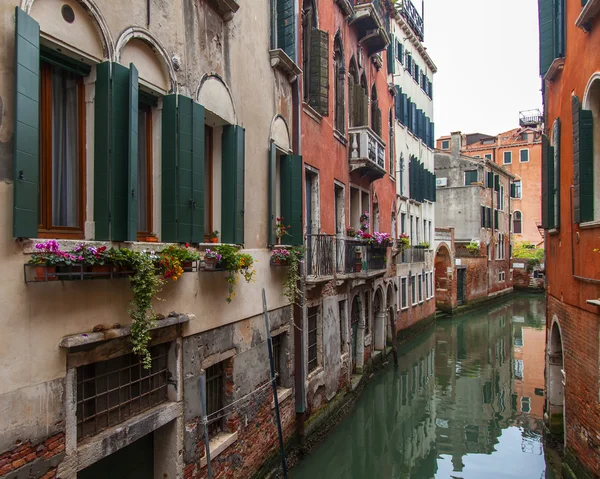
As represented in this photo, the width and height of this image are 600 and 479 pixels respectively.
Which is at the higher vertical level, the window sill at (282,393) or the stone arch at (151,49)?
the stone arch at (151,49)

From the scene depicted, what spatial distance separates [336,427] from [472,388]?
583 cm

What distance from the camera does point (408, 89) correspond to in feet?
71.2

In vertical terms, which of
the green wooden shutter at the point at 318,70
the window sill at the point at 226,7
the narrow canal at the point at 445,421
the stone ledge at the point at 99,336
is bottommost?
the narrow canal at the point at 445,421

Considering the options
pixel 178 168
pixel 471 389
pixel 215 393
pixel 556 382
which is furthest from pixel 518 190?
pixel 178 168

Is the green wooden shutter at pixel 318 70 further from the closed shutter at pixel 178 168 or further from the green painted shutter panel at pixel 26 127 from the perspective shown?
the green painted shutter panel at pixel 26 127

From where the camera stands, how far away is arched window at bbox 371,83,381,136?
50.5 ft

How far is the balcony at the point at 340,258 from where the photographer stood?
31.4 ft

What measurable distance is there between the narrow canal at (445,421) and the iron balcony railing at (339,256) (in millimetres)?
3260

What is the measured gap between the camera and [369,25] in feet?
43.1

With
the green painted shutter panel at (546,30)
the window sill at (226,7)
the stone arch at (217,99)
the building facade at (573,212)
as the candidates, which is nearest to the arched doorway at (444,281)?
the building facade at (573,212)

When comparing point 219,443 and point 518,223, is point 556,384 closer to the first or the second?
point 219,443

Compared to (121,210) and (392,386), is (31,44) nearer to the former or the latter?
(121,210)

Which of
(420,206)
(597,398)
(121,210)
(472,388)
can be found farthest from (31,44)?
(420,206)

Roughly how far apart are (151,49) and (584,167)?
564cm
